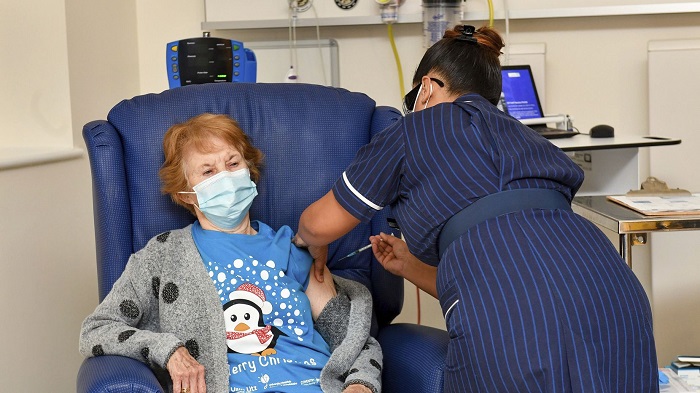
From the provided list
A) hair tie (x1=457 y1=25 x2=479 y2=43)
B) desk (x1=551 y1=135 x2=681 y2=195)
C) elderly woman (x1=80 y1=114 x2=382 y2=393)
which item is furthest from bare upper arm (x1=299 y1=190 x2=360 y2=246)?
desk (x1=551 y1=135 x2=681 y2=195)

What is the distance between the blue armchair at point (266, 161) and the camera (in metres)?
1.96

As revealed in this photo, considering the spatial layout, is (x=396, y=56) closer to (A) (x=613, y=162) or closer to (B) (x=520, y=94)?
(B) (x=520, y=94)

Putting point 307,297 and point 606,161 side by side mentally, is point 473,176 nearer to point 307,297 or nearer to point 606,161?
point 307,297

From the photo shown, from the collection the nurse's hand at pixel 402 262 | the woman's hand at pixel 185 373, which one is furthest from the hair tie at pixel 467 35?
the woman's hand at pixel 185 373

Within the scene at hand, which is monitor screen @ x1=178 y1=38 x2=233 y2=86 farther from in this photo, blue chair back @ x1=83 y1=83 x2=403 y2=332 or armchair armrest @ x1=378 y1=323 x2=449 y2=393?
armchair armrest @ x1=378 y1=323 x2=449 y2=393

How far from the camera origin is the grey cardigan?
172 cm

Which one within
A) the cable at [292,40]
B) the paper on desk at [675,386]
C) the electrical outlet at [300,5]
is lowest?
the paper on desk at [675,386]

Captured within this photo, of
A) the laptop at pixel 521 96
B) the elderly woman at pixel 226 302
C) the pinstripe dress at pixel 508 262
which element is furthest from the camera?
the laptop at pixel 521 96

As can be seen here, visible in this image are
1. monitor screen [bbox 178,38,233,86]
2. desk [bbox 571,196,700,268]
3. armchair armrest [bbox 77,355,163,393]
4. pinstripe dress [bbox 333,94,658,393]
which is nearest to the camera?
pinstripe dress [bbox 333,94,658,393]

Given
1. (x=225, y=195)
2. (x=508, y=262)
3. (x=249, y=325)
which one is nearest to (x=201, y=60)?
(x=225, y=195)

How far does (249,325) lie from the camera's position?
5.99ft

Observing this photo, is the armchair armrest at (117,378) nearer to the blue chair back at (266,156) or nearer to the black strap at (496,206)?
the blue chair back at (266,156)

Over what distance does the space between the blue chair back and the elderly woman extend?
0.07 meters

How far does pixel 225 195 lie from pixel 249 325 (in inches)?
11.4
